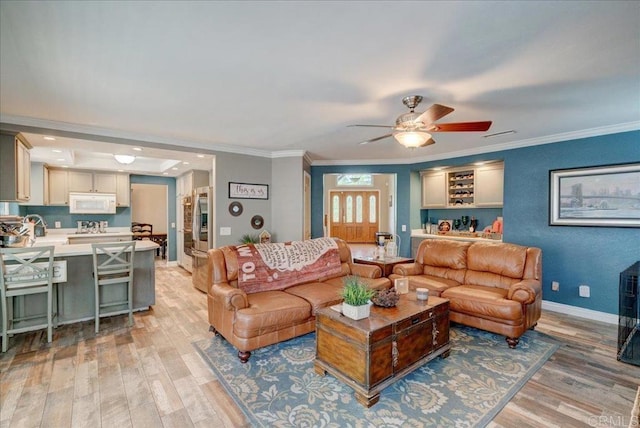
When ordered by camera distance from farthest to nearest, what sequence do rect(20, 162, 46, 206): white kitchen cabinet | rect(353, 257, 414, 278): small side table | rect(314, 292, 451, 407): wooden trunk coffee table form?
1. rect(20, 162, 46, 206): white kitchen cabinet
2. rect(353, 257, 414, 278): small side table
3. rect(314, 292, 451, 407): wooden trunk coffee table

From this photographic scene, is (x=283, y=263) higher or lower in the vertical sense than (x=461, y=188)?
lower

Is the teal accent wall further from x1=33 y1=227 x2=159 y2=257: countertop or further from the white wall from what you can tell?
the white wall

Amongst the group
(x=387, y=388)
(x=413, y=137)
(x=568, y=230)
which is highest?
(x=413, y=137)

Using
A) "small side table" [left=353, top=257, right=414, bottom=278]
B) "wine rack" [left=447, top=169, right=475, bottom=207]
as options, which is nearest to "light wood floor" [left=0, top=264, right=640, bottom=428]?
"small side table" [left=353, top=257, right=414, bottom=278]

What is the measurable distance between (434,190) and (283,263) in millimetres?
3841

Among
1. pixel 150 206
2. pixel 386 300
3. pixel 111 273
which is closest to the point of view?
pixel 386 300

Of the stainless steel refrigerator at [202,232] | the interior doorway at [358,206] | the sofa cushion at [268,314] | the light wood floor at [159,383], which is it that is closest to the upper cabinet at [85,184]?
the stainless steel refrigerator at [202,232]

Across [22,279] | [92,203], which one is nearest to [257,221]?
[22,279]

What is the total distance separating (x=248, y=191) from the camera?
5.22 m

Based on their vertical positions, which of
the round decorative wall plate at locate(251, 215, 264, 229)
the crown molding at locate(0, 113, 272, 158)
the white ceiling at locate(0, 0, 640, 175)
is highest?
the white ceiling at locate(0, 0, 640, 175)

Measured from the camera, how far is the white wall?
9.74 metres

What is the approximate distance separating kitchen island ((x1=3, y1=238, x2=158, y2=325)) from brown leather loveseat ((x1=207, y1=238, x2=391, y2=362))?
1425mm

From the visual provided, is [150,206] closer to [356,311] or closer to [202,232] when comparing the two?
[202,232]

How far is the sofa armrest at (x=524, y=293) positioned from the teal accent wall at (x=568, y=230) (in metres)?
1.36
